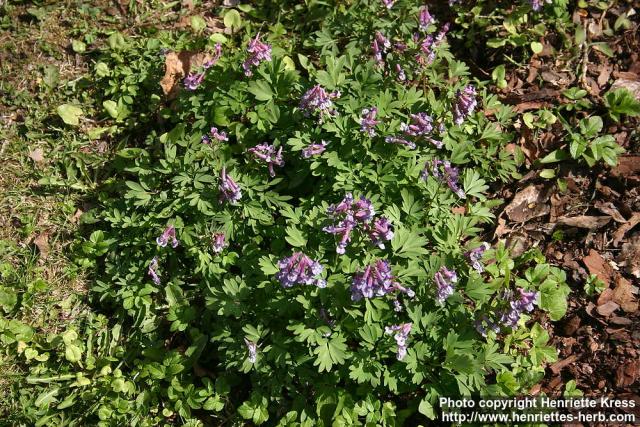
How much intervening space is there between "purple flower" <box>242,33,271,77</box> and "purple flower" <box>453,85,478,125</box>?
4.98ft

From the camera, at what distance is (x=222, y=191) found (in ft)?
13.4

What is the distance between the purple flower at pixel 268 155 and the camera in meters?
4.13

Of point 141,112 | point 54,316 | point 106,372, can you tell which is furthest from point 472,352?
point 141,112

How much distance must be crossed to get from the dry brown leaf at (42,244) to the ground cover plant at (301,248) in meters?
0.12

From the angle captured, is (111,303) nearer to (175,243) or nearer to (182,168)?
(175,243)

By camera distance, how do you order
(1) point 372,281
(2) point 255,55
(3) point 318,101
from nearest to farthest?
(1) point 372,281
(3) point 318,101
(2) point 255,55

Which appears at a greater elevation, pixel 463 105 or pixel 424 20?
pixel 424 20

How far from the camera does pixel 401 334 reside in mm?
3424

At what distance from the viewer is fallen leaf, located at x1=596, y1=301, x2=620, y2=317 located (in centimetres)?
425

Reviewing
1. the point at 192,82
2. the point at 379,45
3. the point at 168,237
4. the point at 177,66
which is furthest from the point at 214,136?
the point at 379,45

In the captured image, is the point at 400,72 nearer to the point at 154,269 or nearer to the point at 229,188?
the point at 229,188

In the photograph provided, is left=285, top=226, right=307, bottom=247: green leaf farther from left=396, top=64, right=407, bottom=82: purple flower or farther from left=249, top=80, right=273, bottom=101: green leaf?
left=396, top=64, right=407, bottom=82: purple flower

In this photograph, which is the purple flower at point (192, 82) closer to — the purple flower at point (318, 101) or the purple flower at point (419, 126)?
the purple flower at point (318, 101)

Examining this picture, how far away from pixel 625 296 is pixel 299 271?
268 centimetres
